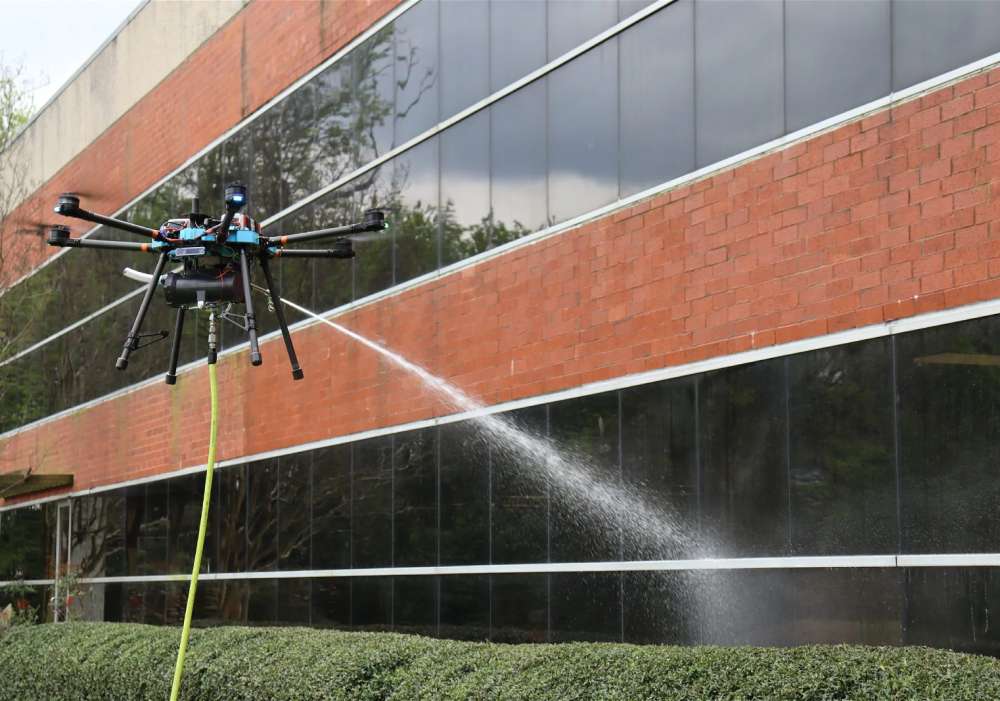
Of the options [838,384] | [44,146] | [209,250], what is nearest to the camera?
[838,384]

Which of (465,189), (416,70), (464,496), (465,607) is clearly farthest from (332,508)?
(416,70)

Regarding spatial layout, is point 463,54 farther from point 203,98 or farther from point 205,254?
point 203,98

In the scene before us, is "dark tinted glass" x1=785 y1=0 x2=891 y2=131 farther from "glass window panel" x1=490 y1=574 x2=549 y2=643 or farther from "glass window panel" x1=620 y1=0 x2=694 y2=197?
"glass window panel" x1=490 y1=574 x2=549 y2=643

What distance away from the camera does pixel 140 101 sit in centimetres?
2362

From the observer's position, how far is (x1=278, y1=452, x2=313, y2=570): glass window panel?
56.3ft

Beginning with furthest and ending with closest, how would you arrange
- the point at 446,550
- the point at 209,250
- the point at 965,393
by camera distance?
the point at 446,550
the point at 209,250
the point at 965,393

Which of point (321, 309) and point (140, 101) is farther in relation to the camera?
point (140, 101)

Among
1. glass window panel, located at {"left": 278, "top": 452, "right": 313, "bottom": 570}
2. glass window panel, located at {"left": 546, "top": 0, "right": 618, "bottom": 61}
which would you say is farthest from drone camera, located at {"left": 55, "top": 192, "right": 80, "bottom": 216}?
glass window panel, located at {"left": 278, "top": 452, "right": 313, "bottom": 570}

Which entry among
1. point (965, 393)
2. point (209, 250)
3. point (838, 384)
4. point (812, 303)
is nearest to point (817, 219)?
point (812, 303)

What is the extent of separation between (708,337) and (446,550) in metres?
4.43

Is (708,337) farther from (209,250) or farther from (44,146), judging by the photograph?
(44,146)

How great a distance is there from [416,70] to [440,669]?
23.6 feet

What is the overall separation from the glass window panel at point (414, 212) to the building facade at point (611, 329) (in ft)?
0.16

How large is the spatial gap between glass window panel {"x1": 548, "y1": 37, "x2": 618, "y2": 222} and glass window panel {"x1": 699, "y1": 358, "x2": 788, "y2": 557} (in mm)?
2432
